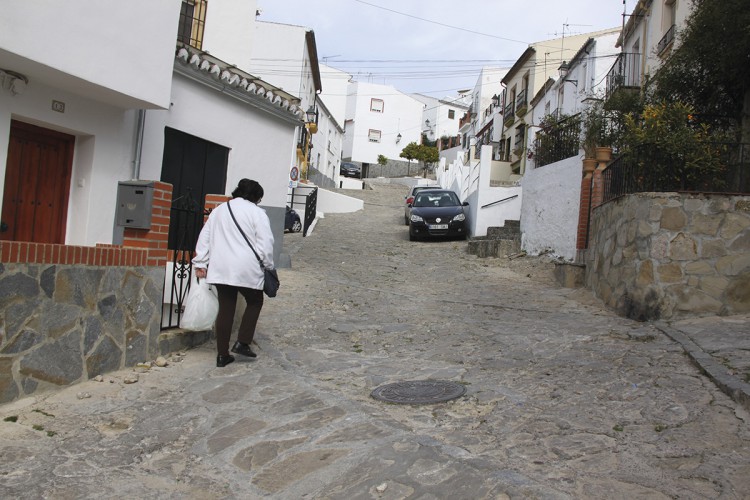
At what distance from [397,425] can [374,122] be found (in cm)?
5285

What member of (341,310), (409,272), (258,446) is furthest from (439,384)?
(409,272)

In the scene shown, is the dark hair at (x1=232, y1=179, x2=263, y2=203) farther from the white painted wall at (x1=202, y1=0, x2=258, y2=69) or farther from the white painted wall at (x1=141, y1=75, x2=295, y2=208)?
the white painted wall at (x1=202, y1=0, x2=258, y2=69)

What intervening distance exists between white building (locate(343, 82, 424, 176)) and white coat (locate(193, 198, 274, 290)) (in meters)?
50.4

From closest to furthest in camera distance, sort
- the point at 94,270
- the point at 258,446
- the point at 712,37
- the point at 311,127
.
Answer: the point at 258,446 → the point at 94,270 → the point at 712,37 → the point at 311,127

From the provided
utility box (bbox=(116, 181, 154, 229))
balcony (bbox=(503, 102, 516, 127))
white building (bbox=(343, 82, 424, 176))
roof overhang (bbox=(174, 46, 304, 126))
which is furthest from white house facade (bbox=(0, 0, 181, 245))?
white building (bbox=(343, 82, 424, 176))

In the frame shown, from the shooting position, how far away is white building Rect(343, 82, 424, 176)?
54.8 metres

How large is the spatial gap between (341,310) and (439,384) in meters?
3.50

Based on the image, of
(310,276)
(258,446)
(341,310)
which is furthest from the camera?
(310,276)

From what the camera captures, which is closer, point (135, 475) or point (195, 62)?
point (135, 475)

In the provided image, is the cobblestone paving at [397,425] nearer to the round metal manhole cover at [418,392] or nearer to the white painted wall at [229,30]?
the round metal manhole cover at [418,392]

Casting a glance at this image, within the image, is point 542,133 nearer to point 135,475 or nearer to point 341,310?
point 341,310

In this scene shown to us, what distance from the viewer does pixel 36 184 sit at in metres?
7.30

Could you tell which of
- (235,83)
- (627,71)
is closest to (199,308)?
(235,83)

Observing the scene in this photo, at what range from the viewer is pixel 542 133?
14828mm
